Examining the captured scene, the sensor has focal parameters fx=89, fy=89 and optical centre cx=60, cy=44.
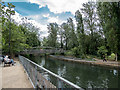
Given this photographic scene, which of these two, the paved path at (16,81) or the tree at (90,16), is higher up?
the tree at (90,16)

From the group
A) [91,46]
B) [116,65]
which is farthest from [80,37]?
[116,65]

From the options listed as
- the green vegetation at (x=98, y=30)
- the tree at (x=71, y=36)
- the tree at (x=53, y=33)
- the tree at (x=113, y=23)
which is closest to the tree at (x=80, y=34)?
the green vegetation at (x=98, y=30)

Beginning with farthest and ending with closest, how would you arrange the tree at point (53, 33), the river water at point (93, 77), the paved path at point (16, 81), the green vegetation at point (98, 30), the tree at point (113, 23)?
the tree at point (53, 33) < the green vegetation at point (98, 30) < the tree at point (113, 23) < the river water at point (93, 77) < the paved path at point (16, 81)

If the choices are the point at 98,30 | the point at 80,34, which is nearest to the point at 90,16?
the point at 98,30

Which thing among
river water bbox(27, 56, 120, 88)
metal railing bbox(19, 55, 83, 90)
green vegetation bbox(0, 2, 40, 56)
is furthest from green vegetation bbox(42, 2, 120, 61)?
metal railing bbox(19, 55, 83, 90)

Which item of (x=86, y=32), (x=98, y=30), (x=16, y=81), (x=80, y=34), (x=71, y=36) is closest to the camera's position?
(x=16, y=81)

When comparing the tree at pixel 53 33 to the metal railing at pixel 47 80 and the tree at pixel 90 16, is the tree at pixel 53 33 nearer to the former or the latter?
the tree at pixel 90 16

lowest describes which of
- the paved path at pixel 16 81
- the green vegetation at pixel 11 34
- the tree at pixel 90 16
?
the paved path at pixel 16 81

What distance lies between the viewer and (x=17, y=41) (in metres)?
15.9

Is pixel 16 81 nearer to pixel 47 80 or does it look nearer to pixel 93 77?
pixel 47 80

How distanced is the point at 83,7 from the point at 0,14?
26386 mm

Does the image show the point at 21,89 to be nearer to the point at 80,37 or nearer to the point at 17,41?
the point at 17,41

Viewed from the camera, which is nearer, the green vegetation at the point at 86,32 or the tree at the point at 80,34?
the green vegetation at the point at 86,32

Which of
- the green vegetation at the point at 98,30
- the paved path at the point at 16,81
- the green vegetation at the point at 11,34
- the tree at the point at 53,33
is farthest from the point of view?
the tree at the point at 53,33
